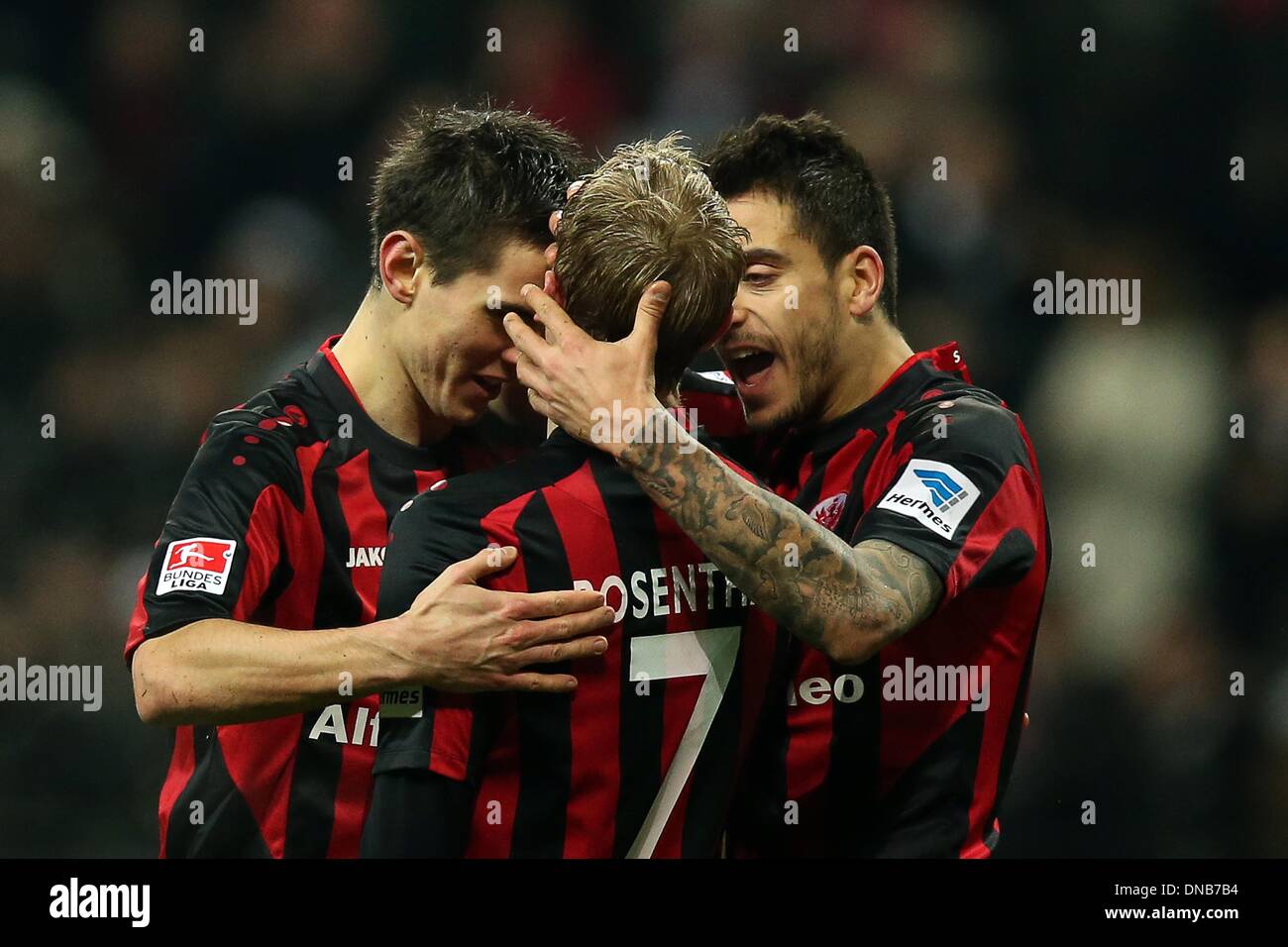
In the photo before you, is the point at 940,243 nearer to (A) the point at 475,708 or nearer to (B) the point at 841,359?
(B) the point at 841,359

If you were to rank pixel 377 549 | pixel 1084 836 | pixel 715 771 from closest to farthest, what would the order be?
pixel 715 771, pixel 377 549, pixel 1084 836

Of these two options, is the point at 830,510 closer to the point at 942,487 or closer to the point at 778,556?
the point at 942,487

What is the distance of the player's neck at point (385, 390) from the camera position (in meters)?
2.71

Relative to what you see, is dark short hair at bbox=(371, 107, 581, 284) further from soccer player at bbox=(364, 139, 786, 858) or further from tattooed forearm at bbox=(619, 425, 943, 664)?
tattooed forearm at bbox=(619, 425, 943, 664)

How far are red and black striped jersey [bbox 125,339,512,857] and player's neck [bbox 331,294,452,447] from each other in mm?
22

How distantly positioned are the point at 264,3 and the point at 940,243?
245cm

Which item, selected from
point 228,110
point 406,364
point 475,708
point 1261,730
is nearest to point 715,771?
point 475,708

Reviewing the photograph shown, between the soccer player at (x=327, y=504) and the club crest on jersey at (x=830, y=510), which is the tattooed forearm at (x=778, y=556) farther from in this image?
the soccer player at (x=327, y=504)

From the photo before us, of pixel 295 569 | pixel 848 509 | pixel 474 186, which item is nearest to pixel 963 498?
pixel 848 509

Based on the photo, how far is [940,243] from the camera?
465 centimetres

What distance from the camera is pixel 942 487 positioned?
7.57ft

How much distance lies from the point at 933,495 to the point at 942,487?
3 cm
